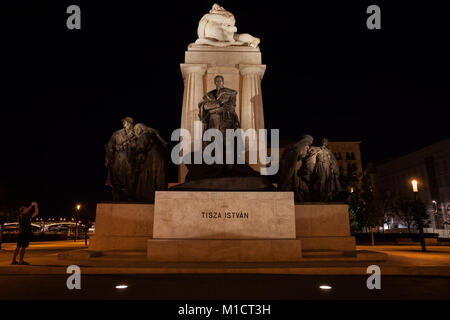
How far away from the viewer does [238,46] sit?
16.3 meters

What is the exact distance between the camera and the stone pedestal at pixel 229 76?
610 inches

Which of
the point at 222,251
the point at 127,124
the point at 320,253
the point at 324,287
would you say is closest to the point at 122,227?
the point at 222,251

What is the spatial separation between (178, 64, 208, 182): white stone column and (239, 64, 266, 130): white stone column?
208 cm

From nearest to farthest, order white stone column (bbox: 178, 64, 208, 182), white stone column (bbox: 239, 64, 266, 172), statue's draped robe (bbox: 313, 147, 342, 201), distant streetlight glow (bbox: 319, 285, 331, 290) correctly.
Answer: distant streetlight glow (bbox: 319, 285, 331, 290) < statue's draped robe (bbox: 313, 147, 342, 201) < white stone column (bbox: 178, 64, 208, 182) < white stone column (bbox: 239, 64, 266, 172)

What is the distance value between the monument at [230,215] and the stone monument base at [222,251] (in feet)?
0.09

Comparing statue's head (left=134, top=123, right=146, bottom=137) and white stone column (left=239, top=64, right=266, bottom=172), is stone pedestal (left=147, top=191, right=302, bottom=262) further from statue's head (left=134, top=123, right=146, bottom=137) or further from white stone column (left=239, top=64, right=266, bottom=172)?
white stone column (left=239, top=64, right=266, bottom=172)

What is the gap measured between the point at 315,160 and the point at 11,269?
10689 mm

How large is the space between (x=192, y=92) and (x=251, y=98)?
117 inches

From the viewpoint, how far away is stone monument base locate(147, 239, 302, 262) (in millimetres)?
9273

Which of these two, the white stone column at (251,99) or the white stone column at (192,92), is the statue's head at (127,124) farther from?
the white stone column at (251,99)

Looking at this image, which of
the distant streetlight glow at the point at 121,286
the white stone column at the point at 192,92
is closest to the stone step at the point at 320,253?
the distant streetlight glow at the point at 121,286

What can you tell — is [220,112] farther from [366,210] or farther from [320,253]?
[366,210]

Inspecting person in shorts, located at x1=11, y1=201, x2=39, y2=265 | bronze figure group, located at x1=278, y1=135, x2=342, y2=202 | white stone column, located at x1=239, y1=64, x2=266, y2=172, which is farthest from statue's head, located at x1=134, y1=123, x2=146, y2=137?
bronze figure group, located at x1=278, y1=135, x2=342, y2=202
